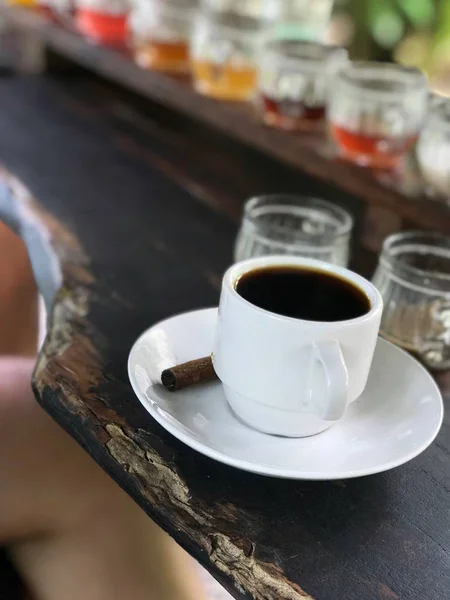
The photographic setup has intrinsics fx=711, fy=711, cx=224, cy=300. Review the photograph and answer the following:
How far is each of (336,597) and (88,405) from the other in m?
0.20

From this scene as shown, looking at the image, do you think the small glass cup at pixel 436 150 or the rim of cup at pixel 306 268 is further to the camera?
the small glass cup at pixel 436 150

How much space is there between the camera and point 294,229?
0.70 metres

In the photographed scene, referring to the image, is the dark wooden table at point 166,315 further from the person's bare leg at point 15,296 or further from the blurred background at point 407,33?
the blurred background at point 407,33

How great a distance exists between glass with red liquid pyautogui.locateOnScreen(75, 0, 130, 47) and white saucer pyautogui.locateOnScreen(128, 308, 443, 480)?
0.67 m

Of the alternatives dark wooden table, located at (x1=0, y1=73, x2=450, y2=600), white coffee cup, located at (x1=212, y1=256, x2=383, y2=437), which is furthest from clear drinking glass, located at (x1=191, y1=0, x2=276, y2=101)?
white coffee cup, located at (x1=212, y1=256, x2=383, y2=437)

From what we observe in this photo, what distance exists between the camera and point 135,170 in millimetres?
959

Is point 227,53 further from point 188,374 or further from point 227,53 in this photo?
point 188,374

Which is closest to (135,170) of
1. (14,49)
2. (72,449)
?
(72,449)

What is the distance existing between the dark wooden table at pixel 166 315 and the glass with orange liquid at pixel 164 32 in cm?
13

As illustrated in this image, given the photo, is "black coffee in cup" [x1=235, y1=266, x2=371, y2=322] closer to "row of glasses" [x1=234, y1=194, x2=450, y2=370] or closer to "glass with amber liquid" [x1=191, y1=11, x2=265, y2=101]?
"row of glasses" [x1=234, y1=194, x2=450, y2=370]

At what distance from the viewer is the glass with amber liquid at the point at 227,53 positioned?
813mm

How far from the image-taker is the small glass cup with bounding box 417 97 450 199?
635 mm

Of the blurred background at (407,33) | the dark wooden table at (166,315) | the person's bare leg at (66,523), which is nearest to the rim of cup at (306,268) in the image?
the dark wooden table at (166,315)

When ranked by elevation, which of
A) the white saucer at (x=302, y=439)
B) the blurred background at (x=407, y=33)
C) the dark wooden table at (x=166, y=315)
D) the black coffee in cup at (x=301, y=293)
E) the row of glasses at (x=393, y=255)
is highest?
the blurred background at (x=407, y=33)
